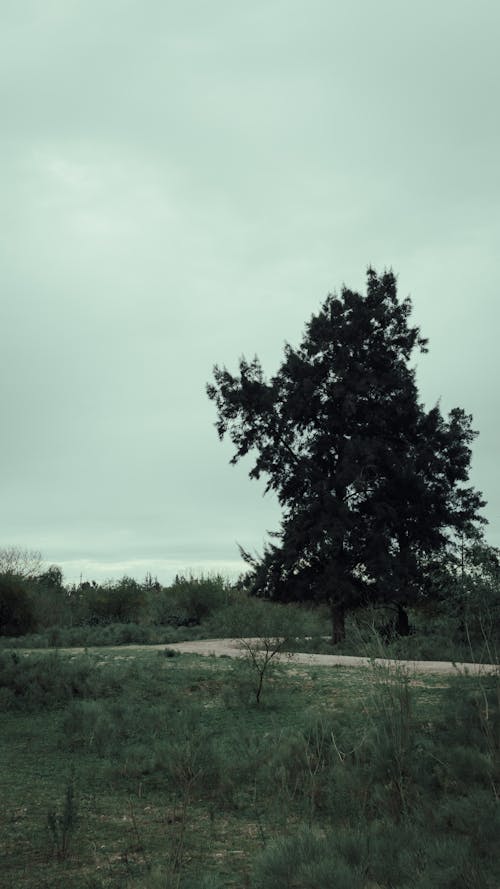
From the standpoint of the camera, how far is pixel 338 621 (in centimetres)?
2778

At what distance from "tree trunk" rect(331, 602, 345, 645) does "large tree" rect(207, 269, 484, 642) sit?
0.16 feet

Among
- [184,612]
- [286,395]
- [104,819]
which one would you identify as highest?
[286,395]

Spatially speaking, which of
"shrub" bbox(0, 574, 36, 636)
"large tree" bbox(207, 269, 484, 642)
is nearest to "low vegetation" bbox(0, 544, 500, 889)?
"large tree" bbox(207, 269, 484, 642)

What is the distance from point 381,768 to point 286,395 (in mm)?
21660

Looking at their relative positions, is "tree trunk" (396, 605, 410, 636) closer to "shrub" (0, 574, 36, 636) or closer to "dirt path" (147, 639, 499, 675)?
"dirt path" (147, 639, 499, 675)

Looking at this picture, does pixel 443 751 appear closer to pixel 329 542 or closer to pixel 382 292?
pixel 329 542

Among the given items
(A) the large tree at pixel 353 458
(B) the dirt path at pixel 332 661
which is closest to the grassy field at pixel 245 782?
(B) the dirt path at pixel 332 661

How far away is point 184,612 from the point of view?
3822cm

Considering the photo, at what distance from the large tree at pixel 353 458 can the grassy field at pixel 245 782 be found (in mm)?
12414

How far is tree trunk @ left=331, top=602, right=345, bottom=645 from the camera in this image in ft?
90.0

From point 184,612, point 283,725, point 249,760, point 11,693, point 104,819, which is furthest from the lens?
point 184,612

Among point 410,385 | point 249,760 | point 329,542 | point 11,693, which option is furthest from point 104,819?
point 410,385

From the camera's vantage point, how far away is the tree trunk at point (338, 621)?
2743cm

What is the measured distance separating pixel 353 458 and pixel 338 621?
567cm
